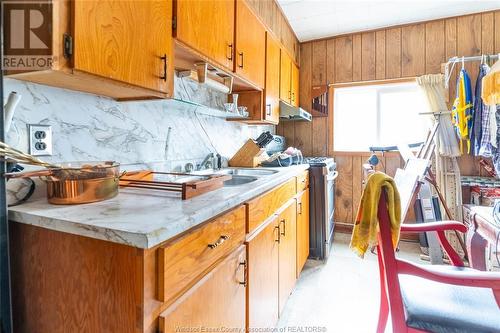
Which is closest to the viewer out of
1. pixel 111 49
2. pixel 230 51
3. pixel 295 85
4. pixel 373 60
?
pixel 111 49

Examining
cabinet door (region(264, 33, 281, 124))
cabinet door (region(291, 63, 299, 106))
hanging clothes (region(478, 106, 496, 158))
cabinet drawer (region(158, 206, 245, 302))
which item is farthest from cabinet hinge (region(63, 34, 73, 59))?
hanging clothes (region(478, 106, 496, 158))

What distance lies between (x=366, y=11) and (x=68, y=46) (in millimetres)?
2941

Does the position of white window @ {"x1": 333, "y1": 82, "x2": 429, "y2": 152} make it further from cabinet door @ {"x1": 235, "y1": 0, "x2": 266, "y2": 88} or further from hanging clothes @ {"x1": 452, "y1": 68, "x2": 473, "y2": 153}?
cabinet door @ {"x1": 235, "y1": 0, "x2": 266, "y2": 88}

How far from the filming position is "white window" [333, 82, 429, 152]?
314 cm

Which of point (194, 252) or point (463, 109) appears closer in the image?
point (194, 252)

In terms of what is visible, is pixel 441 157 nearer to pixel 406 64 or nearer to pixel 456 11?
pixel 406 64

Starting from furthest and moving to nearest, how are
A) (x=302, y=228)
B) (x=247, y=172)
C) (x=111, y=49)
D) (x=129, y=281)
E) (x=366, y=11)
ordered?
(x=366, y=11) → (x=302, y=228) → (x=247, y=172) → (x=111, y=49) → (x=129, y=281)

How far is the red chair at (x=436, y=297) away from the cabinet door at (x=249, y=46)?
1.25m

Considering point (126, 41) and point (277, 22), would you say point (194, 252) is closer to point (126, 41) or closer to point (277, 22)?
point (126, 41)

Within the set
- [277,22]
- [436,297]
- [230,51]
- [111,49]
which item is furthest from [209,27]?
[436,297]

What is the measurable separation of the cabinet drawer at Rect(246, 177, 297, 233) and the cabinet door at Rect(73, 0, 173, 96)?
62 cm

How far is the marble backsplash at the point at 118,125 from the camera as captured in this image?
0.93 metres

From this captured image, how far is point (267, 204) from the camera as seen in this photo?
140 cm

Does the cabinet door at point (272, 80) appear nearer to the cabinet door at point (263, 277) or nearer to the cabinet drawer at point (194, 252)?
the cabinet door at point (263, 277)
